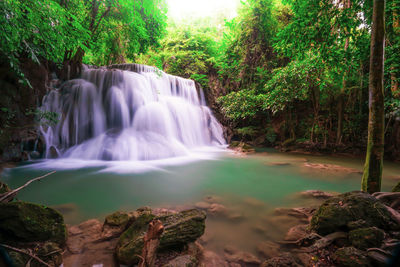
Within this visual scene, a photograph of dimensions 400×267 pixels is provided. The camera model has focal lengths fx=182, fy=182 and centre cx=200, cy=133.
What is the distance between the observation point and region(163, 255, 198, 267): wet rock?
1782 millimetres

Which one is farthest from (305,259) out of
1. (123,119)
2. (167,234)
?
(123,119)

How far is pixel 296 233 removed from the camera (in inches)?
99.7

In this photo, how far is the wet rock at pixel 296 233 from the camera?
2440 millimetres

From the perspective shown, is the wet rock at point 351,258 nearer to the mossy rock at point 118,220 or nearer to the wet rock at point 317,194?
the wet rock at point 317,194

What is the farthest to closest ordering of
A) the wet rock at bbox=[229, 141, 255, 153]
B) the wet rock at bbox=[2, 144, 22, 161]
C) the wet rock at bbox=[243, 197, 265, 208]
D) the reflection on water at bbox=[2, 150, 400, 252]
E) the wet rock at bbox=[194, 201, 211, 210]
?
1. the wet rock at bbox=[229, 141, 255, 153]
2. the wet rock at bbox=[2, 144, 22, 161]
3. the wet rock at bbox=[243, 197, 265, 208]
4. the wet rock at bbox=[194, 201, 211, 210]
5. the reflection on water at bbox=[2, 150, 400, 252]

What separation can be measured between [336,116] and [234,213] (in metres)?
10.3

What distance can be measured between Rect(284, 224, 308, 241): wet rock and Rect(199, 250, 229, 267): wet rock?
98 centimetres

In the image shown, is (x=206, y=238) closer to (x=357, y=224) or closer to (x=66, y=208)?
(x=357, y=224)

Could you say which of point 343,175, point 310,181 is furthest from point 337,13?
point 343,175

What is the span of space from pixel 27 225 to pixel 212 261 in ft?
7.04

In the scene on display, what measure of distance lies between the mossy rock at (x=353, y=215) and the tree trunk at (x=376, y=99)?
642 millimetres

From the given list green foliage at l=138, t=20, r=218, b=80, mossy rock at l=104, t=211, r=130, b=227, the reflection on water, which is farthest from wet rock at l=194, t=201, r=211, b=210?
green foliage at l=138, t=20, r=218, b=80

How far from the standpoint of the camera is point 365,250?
1.85 meters

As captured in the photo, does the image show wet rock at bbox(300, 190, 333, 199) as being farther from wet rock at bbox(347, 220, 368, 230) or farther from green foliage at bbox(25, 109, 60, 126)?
green foliage at bbox(25, 109, 60, 126)
